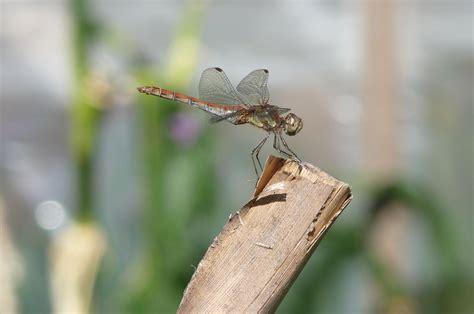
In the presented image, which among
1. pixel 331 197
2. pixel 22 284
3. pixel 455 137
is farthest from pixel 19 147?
pixel 331 197

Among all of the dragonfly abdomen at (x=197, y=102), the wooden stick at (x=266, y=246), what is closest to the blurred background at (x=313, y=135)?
the dragonfly abdomen at (x=197, y=102)

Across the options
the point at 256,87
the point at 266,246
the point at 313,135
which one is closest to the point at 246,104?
the point at 256,87

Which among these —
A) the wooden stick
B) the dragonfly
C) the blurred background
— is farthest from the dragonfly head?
the blurred background

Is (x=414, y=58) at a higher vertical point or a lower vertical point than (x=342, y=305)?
higher

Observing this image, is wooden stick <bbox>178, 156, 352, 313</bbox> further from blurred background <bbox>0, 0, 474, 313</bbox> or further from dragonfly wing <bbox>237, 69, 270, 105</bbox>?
blurred background <bbox>0, 0, 474, 313</bbox>

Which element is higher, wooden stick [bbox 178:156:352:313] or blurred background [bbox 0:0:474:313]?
blurred background [bbox 0:0:474:313]

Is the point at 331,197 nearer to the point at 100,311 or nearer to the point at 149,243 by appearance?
the point at 149,243

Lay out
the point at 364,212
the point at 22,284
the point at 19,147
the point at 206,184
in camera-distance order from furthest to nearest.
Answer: the point at 19,147 < the point at 364,212 < the point at 22,284 < the point at 206,184
